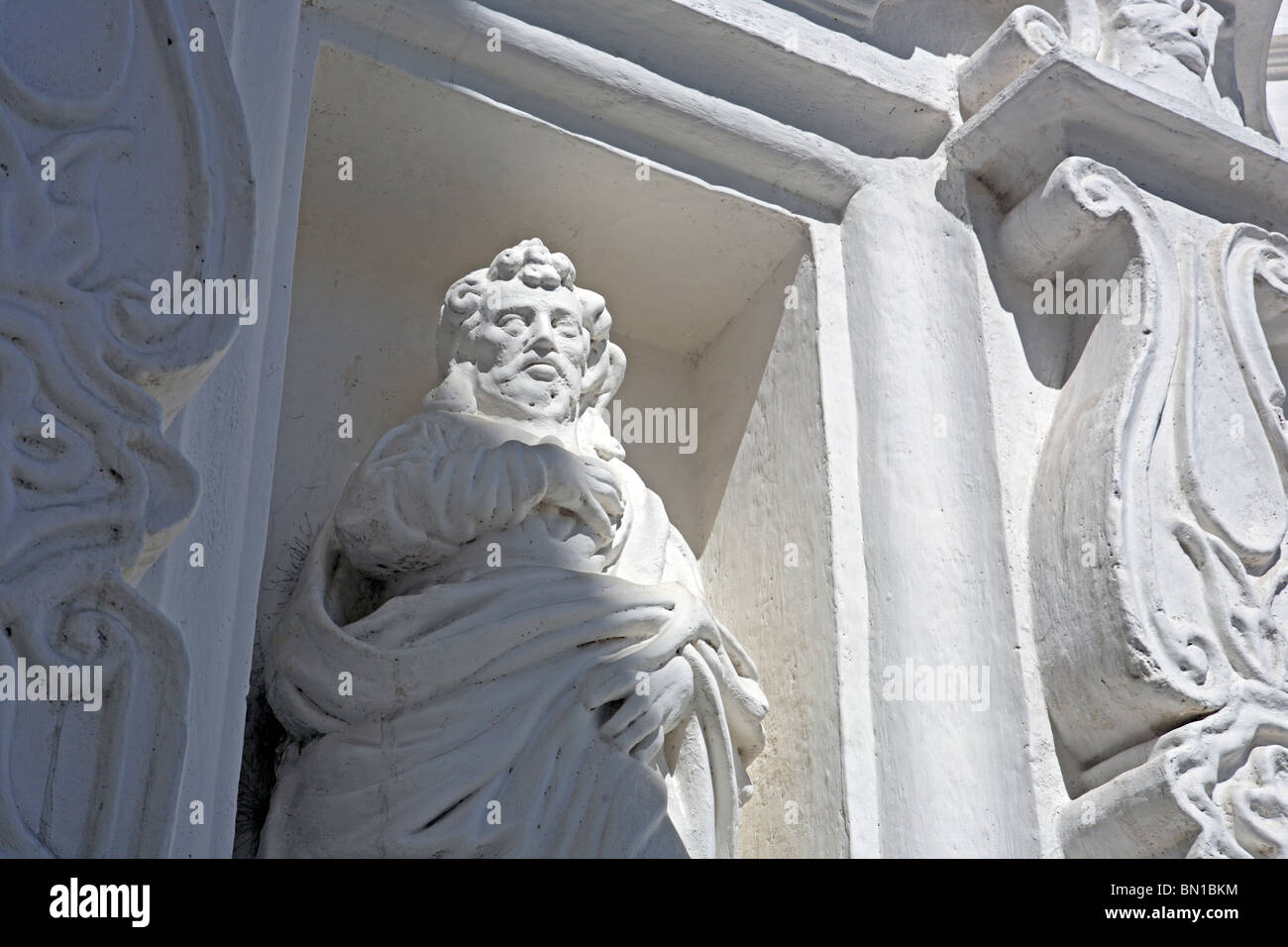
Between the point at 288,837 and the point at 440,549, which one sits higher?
the point at 440,549

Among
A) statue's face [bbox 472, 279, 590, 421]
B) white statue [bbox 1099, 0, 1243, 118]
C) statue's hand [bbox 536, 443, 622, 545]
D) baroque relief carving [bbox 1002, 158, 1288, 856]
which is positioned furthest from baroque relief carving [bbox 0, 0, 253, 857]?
white statue [bbox 1099, 0, 1243, 118]

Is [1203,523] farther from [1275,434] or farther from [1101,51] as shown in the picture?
[1101,51]

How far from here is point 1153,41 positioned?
3.04 m

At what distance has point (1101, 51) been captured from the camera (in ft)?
10.1

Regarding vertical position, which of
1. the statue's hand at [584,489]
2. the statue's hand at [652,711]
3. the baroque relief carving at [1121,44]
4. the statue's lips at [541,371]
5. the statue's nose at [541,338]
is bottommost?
the statue's hand at [652,711]

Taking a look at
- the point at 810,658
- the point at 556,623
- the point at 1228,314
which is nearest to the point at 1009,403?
the point at 1228,314

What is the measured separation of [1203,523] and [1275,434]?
0.26m

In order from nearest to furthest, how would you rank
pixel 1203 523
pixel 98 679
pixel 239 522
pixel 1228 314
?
pixel 98 679 < pixel 239 522 < pixel 1203 523 < pixel 1228 314

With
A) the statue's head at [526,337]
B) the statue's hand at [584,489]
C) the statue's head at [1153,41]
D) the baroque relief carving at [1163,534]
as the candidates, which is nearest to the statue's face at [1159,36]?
the statue's head at [1153,41]

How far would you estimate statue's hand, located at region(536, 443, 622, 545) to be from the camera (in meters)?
2.28

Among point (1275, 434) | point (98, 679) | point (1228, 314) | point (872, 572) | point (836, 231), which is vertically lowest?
point (98, 679)

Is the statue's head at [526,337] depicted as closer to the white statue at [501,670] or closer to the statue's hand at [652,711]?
the white statue at [501,670]

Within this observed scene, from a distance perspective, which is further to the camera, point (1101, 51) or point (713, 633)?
point (1101, 51)

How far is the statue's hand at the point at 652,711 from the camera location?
210 cm
